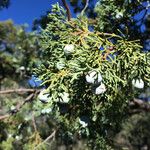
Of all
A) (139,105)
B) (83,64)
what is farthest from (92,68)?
(139,105)

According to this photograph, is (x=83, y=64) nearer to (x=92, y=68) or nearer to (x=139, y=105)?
(x=92, y=68)

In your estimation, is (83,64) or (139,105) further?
(139,105)

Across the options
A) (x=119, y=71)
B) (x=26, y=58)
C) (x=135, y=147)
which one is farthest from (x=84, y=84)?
(x=135, y=147)

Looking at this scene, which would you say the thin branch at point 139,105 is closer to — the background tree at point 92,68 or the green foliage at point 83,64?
the background tree at point 92,68

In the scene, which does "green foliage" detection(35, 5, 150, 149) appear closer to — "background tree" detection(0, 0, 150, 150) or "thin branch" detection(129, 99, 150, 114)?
"background tree" detection(0, 0, 150, 150)

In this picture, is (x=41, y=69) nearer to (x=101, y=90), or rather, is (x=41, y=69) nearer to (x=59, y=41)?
(x=59, y=41)

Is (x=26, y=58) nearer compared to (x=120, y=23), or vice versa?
(x=120, y=23)

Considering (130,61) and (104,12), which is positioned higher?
(104,12)

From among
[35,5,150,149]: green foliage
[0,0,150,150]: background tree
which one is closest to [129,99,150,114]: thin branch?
[0,0,150,150]: background tree

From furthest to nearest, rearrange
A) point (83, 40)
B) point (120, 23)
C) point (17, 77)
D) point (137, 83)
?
1. point (17, 77)
2. point (120, 23)
3. point (83, 40)
4. point (137, 83)

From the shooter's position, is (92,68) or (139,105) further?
(139,105)

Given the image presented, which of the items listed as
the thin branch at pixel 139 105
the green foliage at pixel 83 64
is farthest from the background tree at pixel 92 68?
the thin branch at pixel 139 105
